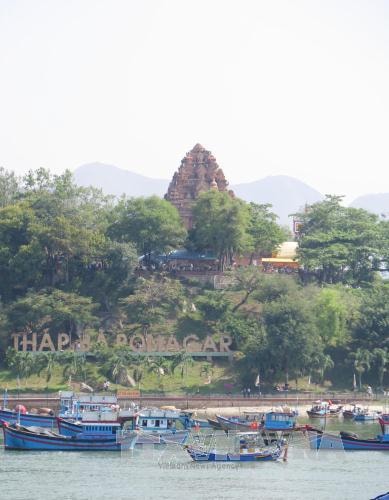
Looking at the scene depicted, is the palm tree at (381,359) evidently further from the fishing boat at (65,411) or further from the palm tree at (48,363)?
the fishing boat at (65,411)

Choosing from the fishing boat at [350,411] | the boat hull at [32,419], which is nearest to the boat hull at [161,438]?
the boat hull at [32,419]

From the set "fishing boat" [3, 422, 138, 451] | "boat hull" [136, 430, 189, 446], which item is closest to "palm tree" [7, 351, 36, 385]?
"boat hull" [136, 430, 189, 446]

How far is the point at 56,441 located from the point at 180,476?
1295cm

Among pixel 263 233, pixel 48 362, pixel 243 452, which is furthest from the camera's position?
pixel 263 233

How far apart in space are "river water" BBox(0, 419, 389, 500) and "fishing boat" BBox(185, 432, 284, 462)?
0.61 m

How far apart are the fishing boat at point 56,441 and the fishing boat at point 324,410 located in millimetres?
23601

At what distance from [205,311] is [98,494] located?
2257 inches

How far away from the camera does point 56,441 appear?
95875mm

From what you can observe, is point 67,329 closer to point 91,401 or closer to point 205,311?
point 205,311

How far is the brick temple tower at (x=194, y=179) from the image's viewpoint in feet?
511

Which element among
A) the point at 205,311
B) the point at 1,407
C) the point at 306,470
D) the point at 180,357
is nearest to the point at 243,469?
the point at 306,470

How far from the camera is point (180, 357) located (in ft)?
419

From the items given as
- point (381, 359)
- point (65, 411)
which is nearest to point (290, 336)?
point (381, 359)

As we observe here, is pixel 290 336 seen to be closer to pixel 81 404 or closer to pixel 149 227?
pixel 149 227
